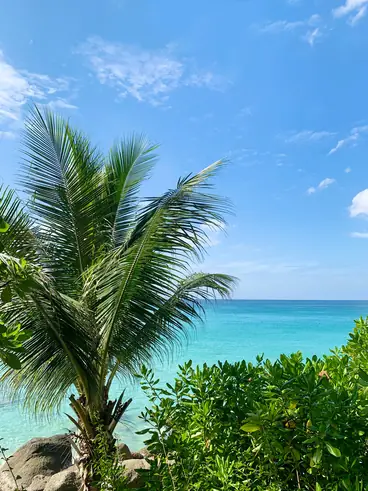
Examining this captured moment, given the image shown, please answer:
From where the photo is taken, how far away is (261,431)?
1683mm

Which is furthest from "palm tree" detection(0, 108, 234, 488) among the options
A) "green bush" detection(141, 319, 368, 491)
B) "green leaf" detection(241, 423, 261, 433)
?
"green leaf" detection(241, 423, 261, 433)

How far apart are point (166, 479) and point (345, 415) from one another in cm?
87

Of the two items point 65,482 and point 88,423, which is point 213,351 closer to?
point 65,482

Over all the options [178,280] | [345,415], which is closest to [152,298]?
[178,280]

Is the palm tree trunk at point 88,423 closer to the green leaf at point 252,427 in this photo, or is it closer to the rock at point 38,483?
the rock at point 38,483

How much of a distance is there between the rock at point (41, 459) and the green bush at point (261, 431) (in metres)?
5.86

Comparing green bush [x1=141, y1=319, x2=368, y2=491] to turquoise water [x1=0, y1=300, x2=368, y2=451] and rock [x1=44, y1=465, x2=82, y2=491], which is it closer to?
rock [x1=44, y1=465, x2=82, y2=491]

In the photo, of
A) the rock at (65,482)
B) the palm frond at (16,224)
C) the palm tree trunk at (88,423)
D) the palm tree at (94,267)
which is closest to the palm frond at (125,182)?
the palm tree at (94,267)

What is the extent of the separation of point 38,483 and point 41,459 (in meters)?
1.15

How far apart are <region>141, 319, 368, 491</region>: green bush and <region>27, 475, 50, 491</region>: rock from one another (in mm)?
5058

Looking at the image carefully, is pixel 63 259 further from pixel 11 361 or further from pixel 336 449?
A: pixel 336 449

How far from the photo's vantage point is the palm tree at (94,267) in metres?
4.05

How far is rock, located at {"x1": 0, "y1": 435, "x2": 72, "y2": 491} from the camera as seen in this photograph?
6.95 m

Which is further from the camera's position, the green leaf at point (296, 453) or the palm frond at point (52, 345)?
the palm frond at point (52, 345)
